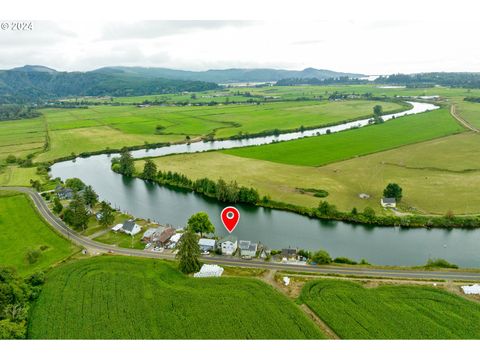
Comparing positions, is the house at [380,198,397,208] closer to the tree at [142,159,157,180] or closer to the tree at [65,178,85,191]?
the tree at [142,159,157,180]

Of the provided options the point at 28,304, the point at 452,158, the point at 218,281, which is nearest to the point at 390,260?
the point at 218,281

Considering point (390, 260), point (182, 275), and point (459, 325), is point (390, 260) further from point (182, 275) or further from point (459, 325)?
point (182, 275)

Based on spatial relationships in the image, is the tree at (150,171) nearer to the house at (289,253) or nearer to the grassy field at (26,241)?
the grassy field at (26,241)

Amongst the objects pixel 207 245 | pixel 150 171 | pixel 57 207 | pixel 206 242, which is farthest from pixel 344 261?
pixel 150 171

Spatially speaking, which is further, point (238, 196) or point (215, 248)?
point (238, 196)

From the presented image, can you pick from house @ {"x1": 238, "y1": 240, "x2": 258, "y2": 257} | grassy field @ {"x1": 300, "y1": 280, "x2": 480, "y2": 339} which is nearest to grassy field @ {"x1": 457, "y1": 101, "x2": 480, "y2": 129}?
grassy field @ {"x1": 300, "y1": 280, "x2": 480, "y2": 339}

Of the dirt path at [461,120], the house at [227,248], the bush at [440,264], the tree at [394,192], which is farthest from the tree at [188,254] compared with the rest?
the dirt path at [461,120]
